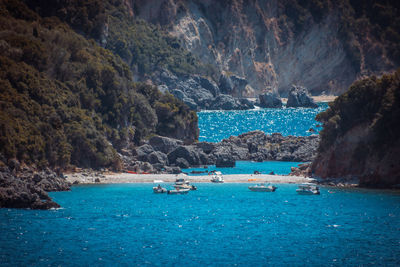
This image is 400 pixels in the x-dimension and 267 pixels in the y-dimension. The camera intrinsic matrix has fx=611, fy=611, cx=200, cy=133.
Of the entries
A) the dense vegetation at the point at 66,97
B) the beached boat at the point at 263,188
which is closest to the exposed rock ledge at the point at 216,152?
the dense vegetation at the point at 66,97

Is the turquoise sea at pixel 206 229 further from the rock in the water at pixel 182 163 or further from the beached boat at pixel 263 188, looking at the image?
the rock in the water at pixel 182 163

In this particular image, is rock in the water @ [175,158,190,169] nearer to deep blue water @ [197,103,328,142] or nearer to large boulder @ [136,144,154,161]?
large boulder @ [136,144,154,161]

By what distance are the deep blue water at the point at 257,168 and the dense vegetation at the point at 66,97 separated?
43.8 ft

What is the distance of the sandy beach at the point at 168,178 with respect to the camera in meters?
74.6

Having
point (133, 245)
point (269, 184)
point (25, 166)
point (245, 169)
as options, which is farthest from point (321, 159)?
point (133, 245)

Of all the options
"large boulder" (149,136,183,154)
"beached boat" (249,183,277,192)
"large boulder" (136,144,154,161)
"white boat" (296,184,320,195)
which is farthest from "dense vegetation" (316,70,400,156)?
"large boulder" (149,136,183,154)

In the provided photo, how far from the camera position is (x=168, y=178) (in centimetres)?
7906

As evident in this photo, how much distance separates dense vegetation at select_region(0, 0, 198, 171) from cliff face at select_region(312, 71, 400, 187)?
95.0 ft

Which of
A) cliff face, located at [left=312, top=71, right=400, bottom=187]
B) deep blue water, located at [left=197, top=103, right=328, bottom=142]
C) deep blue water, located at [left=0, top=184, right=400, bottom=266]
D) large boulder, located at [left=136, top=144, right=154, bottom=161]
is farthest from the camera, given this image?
deep blue water, located at [left=197, top=103, right=328, bottom=142]

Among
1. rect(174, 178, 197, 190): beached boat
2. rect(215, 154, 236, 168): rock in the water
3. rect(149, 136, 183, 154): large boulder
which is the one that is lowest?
rect(174, 178, 197, 190): beached boat

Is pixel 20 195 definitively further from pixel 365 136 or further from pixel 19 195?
pixel 365 136

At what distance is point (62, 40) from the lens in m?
90.6

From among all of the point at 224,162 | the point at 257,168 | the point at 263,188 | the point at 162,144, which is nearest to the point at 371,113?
the point at 263,188

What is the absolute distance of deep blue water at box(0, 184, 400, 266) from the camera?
38000 mm
